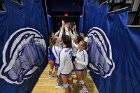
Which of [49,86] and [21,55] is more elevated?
[21,55]

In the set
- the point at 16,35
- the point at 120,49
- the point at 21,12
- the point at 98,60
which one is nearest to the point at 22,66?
the point at 16,35

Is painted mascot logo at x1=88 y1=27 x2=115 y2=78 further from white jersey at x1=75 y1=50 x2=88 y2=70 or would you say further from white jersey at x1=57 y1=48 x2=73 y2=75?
white jersey at x1=57 y1=48 x2=73 y2=75

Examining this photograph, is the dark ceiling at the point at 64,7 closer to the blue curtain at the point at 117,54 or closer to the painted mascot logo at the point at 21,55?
the painted mascot logo at the point at 21,55

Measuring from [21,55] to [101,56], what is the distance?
1919mm

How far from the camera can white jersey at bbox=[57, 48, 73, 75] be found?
3.89 m

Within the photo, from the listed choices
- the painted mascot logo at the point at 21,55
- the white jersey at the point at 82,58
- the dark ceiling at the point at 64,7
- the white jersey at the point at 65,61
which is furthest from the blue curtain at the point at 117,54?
the dark ceiling at the point at 64,7

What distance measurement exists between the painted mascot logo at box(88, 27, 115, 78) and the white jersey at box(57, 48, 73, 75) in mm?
811

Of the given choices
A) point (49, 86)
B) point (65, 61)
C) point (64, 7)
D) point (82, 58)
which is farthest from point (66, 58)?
point (64, 7)

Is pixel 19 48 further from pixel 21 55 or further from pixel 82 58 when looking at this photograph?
pixel 82 58

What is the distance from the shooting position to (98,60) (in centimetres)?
487

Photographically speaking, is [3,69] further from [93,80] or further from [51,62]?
[93,80]

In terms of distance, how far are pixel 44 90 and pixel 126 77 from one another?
8.26 ft

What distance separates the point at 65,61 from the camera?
157 inches

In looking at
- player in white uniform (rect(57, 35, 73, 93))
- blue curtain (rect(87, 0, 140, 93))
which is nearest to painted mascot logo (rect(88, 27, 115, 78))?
blue curtain (rect(87, 0, 140, 93))
